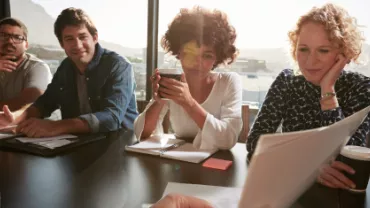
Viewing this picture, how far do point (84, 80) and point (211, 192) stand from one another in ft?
4.59

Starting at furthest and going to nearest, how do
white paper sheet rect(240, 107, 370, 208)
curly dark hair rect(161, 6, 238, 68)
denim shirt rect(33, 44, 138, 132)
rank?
denim shirt rect(33, 44, 138, 132) < curly dark hair rect(161, 6, 238, 68) < white paper sheet rect(240, 107, 370, 208)

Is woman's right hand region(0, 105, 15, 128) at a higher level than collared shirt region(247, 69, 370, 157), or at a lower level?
lower

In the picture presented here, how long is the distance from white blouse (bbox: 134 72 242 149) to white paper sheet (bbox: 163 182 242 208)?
381 mm

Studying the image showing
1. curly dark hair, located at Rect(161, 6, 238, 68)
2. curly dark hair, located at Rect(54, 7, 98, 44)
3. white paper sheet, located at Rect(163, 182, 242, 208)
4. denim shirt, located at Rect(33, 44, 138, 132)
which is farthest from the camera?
curly dark hair, located at Rect(54, 7, 98, 44)

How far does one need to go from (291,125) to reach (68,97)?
136 cm

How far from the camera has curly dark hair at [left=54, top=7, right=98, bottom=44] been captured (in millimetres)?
1872

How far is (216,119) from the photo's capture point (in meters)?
1.33

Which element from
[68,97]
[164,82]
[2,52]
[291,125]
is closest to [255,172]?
[164,82]

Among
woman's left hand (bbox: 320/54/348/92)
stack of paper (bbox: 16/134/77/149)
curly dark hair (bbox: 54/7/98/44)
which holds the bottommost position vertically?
stack of paper (bbox: 16/134/77/149)

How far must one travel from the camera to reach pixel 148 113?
4.80 ft

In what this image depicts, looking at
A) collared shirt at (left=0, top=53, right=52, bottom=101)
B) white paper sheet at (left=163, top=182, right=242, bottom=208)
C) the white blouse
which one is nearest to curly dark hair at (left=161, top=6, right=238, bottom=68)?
the white blouse

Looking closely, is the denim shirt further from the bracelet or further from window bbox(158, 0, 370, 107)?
the bracelet

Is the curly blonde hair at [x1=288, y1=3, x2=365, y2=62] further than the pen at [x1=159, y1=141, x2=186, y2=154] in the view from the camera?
Yes

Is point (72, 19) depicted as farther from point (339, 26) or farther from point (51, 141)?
point (339, 26)
